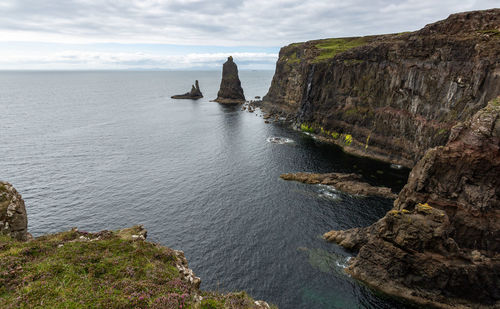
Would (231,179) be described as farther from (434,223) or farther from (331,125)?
(331,125)

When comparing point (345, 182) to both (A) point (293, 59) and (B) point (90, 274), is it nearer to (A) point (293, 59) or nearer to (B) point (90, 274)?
(B) point (90, 274)

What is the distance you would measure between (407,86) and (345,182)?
39.7 meters

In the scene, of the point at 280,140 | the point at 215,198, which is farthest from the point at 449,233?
the point at 280,140

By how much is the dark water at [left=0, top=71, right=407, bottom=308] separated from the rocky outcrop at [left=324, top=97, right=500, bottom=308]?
537 cm

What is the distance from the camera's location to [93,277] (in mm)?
21672

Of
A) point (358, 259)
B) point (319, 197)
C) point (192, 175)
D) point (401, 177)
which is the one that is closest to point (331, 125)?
point (401, 177)

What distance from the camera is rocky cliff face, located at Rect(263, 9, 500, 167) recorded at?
64.6 metres

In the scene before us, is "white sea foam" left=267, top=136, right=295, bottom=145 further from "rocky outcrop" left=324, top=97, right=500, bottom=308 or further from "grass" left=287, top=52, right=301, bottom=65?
"rocky outcrop" left=324, top=97, right=500, bottom=308

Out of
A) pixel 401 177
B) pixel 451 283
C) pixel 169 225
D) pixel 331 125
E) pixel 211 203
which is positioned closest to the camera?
pixel 451 283

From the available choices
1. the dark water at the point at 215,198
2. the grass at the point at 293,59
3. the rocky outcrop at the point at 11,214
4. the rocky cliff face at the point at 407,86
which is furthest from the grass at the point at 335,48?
the rocky outcrop at the point at 11,214

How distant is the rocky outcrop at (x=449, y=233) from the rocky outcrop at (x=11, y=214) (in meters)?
41.7

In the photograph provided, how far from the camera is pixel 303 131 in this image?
120 metres

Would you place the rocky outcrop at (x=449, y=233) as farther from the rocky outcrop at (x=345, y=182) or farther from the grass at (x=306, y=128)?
the grass at (x=306, y=128)

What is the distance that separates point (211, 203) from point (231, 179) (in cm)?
1357
